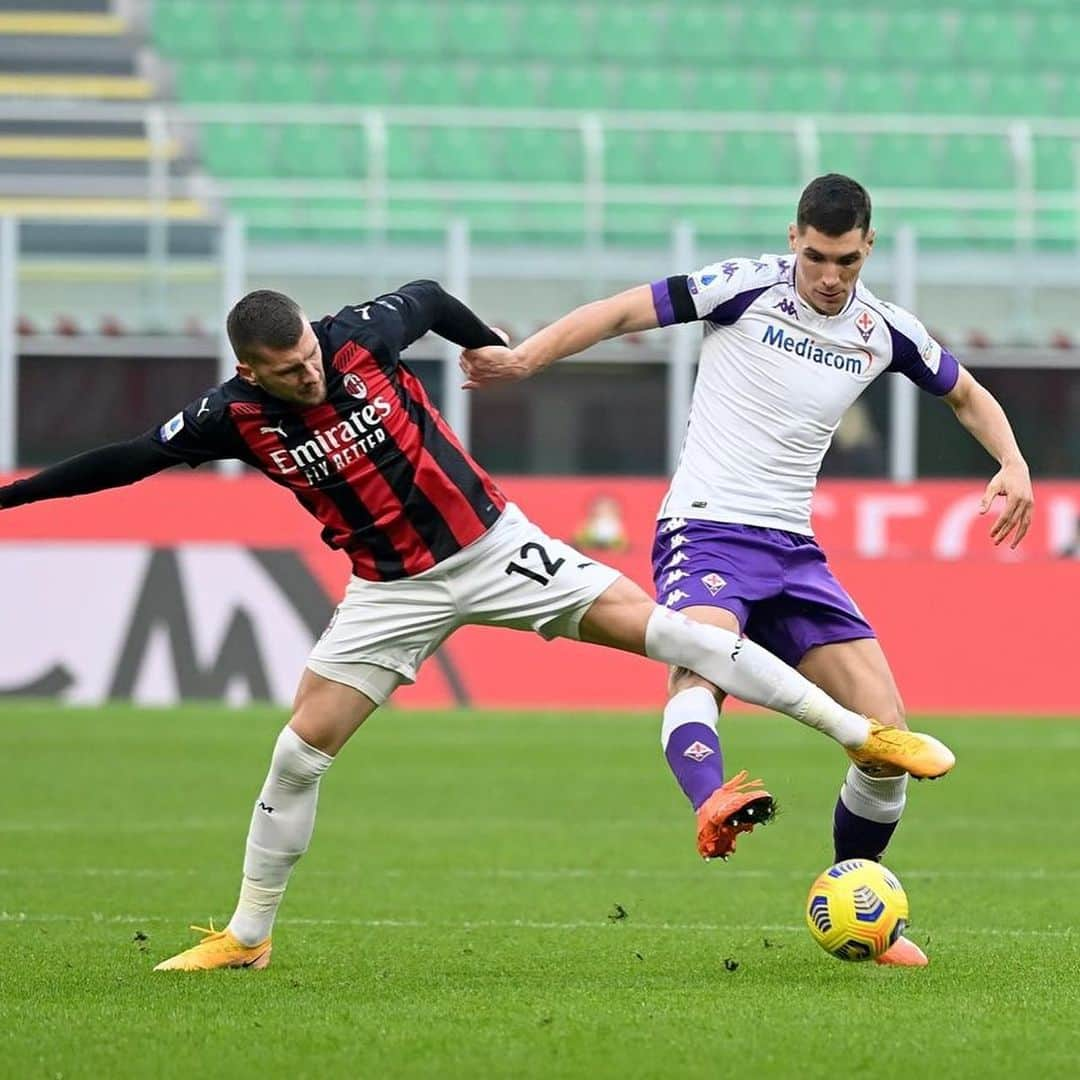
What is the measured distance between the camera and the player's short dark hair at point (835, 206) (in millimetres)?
6426

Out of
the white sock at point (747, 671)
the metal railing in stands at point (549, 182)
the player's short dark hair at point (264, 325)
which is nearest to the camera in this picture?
the player's short dark hair at point (264, 325)

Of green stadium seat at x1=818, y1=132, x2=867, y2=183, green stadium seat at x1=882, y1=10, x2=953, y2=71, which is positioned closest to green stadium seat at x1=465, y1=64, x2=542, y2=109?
green stadium seat at x1=818, y1=132, x2=867, y2=183

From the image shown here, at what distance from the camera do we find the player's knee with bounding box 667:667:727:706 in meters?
6.53

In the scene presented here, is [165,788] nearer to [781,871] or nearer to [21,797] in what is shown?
[21,797]

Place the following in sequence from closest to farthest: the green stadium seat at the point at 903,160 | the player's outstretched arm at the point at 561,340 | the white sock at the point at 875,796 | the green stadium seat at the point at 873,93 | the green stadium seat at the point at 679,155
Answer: the player's outstretched arm at the point at 561,340 → the white sock at the point at 875,796 → the green stadium seat at the point at 679,155 → the green stadium seat at the point at 903,160 → the green stadium seat at the point at 873,93

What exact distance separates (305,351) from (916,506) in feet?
45.6

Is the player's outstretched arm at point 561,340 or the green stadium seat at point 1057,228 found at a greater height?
the green stadium seat at point 1057,228

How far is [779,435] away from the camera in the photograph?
6.81 m

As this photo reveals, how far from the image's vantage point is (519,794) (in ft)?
40.1

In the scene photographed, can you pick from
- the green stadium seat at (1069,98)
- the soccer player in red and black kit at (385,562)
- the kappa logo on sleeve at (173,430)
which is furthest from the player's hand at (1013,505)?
the green stadium seat at (1069,98)

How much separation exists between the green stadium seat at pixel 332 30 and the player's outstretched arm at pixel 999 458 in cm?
1790

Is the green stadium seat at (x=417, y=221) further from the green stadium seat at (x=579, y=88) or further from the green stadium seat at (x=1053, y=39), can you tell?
the green stadium seat at (x=1053, y=39)

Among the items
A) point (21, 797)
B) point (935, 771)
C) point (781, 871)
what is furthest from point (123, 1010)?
point (21, 797)

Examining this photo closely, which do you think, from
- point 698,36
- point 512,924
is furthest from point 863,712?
point 698,36
